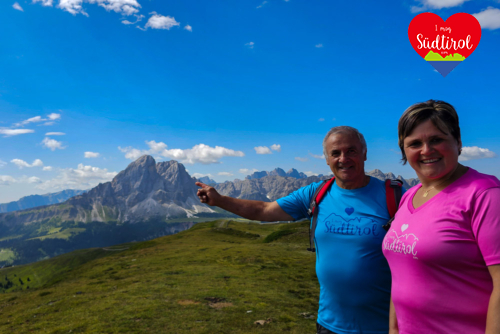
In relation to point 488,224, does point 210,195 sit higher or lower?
higher

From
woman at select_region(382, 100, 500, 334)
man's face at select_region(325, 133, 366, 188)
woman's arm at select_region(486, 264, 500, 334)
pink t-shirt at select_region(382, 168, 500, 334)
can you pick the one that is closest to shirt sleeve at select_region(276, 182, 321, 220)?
man's face at select_region(325, 133, 366, 188)

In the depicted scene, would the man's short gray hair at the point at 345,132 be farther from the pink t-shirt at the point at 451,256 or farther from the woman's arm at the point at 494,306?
the woman's arm at the point at 494,306

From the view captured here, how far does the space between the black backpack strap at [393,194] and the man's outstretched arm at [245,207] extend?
2209mm

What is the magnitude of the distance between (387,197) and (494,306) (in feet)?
8.85

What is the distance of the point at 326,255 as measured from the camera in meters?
5.78

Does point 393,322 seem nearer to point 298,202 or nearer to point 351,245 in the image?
point 351,245

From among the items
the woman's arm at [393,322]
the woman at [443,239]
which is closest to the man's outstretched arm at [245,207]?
the woman's arm at [393,322]

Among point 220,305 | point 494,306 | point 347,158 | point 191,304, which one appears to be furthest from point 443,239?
point 191,304

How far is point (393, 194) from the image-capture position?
555cm

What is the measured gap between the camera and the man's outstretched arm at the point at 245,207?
683cm

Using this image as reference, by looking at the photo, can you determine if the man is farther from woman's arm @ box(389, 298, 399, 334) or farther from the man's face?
woman's arm @ box(389, 298, 399, 334)

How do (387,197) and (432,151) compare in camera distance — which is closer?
(432,151)

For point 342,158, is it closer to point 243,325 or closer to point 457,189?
point 457,189

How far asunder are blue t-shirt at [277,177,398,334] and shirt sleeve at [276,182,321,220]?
2.42 feet
